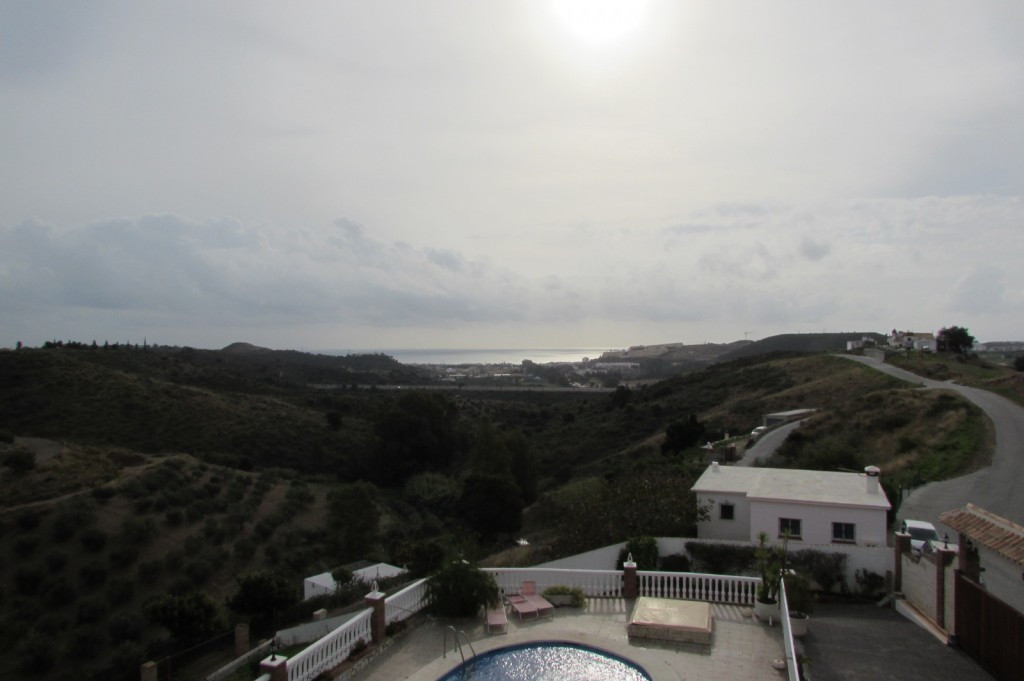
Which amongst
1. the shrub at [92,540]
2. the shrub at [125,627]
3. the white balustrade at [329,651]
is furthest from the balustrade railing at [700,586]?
the shrub at [92,540]

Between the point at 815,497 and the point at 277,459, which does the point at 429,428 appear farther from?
Answer: the point at 815,497

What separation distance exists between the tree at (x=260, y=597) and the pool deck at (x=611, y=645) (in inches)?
307

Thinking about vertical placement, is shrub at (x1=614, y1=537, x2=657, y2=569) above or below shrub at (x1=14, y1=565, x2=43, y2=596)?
above

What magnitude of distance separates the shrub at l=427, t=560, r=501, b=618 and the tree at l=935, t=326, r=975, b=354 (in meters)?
72.2

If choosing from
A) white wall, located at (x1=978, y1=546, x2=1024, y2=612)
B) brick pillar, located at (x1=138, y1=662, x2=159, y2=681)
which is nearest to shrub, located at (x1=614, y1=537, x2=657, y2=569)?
white wall, located at (x1=978, y1=546, x2=1024, y2=612)

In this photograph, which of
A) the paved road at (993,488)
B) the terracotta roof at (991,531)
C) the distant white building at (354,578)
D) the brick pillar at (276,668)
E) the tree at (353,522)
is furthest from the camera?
the tree at (353,522)

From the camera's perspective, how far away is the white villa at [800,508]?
14352 mm

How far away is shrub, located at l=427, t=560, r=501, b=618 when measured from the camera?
10781 millimetres

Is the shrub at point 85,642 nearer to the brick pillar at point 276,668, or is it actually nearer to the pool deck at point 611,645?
the pool deck at point 611,645

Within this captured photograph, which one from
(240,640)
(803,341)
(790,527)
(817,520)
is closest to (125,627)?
(240,640)

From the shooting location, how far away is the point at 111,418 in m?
36.1

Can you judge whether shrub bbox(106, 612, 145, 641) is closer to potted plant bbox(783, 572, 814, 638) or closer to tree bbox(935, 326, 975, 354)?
potted plant bbox(783, 572, 814, 638)

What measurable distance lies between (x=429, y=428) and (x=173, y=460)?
1623 centimetres

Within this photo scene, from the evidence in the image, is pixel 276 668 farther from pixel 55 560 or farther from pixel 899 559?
pixel 55 560
